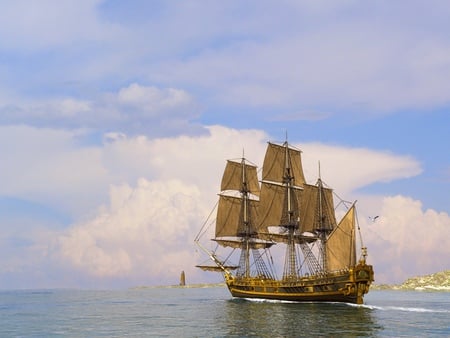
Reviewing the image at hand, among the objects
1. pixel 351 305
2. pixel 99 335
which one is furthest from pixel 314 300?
pixel 99 335

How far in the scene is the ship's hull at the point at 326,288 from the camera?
8419 cm

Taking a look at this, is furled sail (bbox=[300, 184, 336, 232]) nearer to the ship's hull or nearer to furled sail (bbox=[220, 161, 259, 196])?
the ship's hull

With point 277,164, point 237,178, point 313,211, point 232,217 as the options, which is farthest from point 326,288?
point 237,178

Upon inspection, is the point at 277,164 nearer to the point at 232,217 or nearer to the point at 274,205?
the point at 274,205

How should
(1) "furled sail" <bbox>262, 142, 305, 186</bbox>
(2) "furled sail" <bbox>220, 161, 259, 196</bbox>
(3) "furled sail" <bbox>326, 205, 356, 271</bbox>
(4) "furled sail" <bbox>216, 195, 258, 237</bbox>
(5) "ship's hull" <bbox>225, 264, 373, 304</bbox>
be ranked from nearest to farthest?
1. (5) "ship's hull" <bbox>225, 264, 373, 304</bbox>
2. (3) "furled sail" <bbox>326, 205, 356, 271</bbox>
3. (1) "furled sail" <bbox>262, 142, 305, 186</bbox>
4. (4) "furled sail" <bbox>216, 195, 258, 237</bbox>
5. (2) "furled sail" <bbox>220, 161, 259, 196</bbox>

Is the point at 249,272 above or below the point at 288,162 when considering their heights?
below

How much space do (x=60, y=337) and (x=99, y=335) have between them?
13.6 feet

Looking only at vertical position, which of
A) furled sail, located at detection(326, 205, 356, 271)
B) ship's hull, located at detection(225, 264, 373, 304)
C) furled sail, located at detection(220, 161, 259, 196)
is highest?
furled sail, located at detection(220, 161, 259, 196)

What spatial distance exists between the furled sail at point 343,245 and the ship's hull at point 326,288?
1.76m

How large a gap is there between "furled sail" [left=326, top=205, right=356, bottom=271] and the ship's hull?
1762mm

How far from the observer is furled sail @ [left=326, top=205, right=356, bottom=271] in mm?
87250

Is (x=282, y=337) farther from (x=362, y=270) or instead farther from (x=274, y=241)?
(x=274, y=241)

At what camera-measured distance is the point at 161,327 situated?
62875mm

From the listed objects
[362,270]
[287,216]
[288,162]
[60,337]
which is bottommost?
[60,337]
